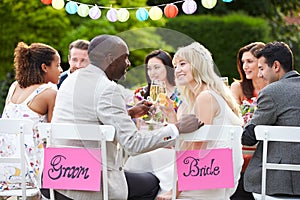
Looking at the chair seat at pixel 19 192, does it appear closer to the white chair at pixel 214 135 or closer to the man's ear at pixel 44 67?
the man's ear at pixel 44 67

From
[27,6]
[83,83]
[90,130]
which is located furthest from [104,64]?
[27,6]

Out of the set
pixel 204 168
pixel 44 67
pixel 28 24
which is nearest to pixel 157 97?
pixel 204 168

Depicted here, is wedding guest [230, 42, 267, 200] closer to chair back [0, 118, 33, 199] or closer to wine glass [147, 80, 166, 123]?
wine glass [147, 80, 166, 123]

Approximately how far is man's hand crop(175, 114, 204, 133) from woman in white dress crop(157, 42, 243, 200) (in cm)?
15

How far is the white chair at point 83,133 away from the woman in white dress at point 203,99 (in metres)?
0.48

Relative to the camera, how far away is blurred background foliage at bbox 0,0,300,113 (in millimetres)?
12078

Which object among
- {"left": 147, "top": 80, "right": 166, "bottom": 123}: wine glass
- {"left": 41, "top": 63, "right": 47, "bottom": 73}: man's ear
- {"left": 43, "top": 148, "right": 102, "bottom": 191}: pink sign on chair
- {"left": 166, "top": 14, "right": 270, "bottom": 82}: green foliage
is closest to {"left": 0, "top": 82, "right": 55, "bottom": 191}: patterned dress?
Answer: {"left": 41, "top": 63, "right": 47, "bottom": 73}: man's ear

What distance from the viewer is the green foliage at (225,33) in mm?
15281

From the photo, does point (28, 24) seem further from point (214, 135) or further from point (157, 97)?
point (214, 135)

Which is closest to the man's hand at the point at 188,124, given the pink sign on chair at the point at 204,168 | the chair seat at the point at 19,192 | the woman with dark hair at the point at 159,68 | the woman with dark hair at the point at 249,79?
the pink sign on chair at the point at 204,168

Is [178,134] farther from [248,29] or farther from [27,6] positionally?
[248,29]

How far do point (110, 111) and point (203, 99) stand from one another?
632 millimetres

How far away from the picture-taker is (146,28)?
11.2 meters

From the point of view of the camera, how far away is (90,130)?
360cm
